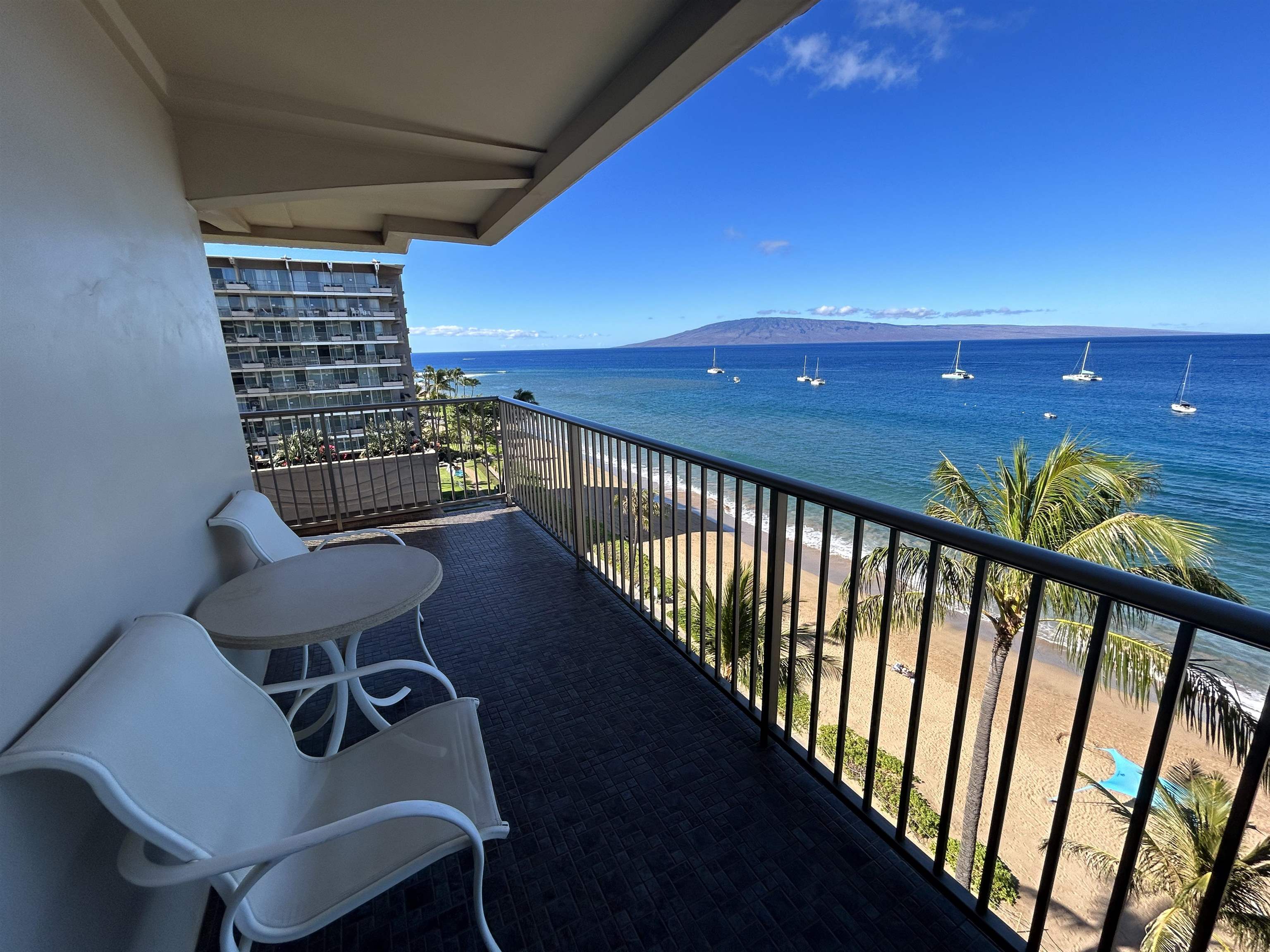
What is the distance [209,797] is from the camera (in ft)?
3.69


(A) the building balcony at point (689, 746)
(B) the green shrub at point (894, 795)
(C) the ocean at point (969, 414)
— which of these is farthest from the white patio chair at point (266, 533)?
(C) the ocean at point (969, 414)

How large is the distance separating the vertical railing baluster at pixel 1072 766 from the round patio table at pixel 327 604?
72.6 inches

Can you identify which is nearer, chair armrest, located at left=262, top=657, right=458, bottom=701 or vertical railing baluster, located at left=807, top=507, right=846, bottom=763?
chair armrest, located at left=262, top=657, right=458, bottom=701

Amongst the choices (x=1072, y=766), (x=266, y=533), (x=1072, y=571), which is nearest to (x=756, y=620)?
(x=1072, y=766)

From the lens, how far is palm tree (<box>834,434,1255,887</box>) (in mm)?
4984

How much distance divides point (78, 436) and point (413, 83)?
6.56 feet

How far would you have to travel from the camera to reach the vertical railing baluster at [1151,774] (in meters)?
0.95

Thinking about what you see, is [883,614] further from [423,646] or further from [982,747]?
[982,747]

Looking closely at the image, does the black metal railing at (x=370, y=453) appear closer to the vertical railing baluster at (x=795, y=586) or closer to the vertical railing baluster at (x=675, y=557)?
the vertical railing baluster at (x=675, y=557)

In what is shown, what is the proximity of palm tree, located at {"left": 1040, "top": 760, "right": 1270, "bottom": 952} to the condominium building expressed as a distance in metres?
35.3

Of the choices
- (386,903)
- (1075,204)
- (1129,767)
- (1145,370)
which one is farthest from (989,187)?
(386,903)

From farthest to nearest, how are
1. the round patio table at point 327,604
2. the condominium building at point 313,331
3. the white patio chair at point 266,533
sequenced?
the condominium building at point 313,331 → the white patio chair at point 266,533 → the round patio table at point 327,604

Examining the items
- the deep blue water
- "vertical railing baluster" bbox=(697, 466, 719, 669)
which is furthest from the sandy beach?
the deep blue water

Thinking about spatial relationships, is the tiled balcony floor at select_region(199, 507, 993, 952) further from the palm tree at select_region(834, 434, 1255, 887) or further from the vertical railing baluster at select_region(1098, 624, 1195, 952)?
the palm tree at select_region(834, 434, 1255, 887)
